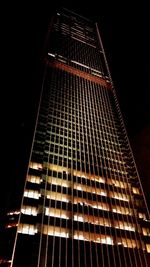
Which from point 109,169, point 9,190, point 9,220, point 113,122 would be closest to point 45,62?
point 113,122

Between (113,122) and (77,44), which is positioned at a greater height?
(77,44)

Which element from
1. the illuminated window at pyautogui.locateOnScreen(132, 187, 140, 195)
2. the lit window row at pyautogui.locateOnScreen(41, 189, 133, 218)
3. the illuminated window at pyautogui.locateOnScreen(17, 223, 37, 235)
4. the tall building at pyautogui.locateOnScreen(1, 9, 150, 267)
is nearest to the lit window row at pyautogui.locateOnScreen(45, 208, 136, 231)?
the tall building at pyautogui.locateOnScreen(1, 9, 150, 267)

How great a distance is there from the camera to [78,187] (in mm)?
50656

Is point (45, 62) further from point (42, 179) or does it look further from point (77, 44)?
point (42, 179)

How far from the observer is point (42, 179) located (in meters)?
47.8

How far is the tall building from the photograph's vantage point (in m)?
38.4

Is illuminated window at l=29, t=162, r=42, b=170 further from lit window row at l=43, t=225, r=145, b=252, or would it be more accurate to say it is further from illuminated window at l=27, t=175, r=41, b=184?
lit window row at l=43, t=225, r=145, b=252

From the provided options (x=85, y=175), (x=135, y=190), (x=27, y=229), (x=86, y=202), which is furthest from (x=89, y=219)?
(x=135, y=190)

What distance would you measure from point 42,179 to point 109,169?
1977 centimetres

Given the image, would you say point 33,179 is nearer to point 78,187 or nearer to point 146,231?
point 78,187

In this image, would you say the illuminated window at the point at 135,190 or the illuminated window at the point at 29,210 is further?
the illuminated window at the point at 135,190

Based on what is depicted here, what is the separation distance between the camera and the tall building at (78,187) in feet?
126

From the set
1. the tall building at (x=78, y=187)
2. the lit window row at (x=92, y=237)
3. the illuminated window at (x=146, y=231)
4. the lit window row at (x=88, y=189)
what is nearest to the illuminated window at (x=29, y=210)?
the tall building at (x=78, y=187)

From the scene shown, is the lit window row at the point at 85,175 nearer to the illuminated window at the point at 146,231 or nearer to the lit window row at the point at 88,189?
the lit window row at the point at 88,189
